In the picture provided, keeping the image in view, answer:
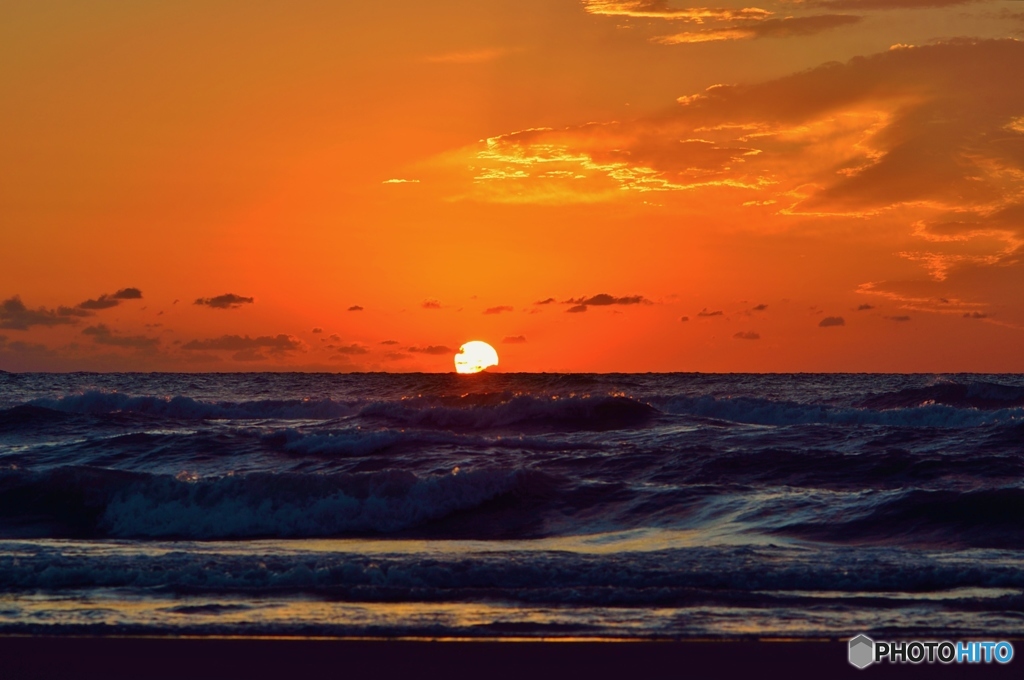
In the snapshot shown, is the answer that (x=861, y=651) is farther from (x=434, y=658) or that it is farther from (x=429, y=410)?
(x=429, y=410)

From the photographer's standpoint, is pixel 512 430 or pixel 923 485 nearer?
pixel 923 485

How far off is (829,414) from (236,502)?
2898 centimetres

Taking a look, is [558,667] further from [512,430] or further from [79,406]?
[79,406]

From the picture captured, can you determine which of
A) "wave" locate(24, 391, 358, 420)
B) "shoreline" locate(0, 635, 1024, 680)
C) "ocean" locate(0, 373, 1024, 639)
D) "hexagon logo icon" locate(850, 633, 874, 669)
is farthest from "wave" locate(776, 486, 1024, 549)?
"wave" locate(24, 391, 358, 420)

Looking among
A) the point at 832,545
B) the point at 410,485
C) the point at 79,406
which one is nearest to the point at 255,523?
the point at 410,485

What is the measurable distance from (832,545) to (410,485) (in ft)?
26.7

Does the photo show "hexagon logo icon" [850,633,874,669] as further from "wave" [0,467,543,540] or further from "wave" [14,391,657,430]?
"wave" [14,391,657,430]

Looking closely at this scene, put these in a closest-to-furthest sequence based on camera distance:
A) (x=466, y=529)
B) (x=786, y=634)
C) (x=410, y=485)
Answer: (x=786, y=634) < (x=466, y=529) < (x=410, y=485)

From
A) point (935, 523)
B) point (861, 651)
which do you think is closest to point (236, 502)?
point (935, 523)

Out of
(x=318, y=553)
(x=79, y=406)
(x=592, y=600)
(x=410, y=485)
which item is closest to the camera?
(x=592, y=600)

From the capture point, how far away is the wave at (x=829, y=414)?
36562mm

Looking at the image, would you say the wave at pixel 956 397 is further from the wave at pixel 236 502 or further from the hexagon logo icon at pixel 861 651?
the hexagon logo icon at pixel 861 651

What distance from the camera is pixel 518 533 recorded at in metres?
16.6

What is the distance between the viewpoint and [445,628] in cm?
925
